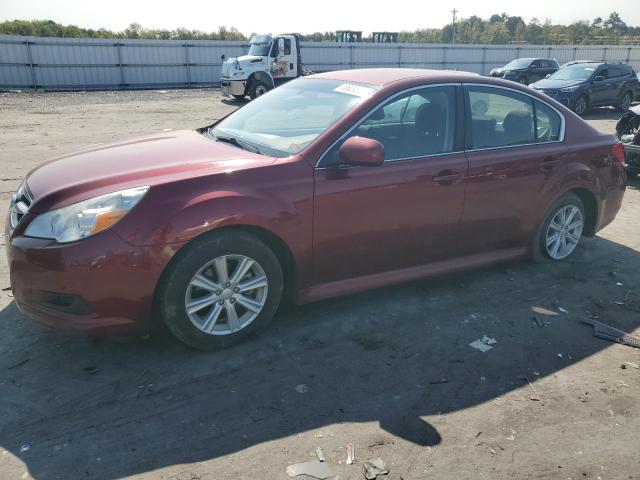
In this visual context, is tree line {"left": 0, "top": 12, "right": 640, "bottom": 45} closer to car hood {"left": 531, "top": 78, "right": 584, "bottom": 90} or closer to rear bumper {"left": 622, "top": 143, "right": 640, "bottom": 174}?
car hood {"left": 531, "top": 78, "right": 584, "bottom": 90}

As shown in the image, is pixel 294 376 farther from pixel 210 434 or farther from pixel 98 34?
pixel 98 34

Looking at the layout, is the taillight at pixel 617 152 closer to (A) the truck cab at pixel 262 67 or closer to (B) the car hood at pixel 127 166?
(B) the car hood at pixel 127 166

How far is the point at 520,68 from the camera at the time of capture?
23.3 m

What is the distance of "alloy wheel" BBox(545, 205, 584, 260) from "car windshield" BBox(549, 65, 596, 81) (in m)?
15.0

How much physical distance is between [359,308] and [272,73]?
18452 millimetres

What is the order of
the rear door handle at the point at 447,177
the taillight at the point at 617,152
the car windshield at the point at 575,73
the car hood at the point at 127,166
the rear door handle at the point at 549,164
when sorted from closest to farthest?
the car hood at the point at 127,166 → the rear door handle at the point at 447,177 → the rear door handle at the point at 549,164 → the taillight at the point at 617,152 → the car windshield at the point at 575,73

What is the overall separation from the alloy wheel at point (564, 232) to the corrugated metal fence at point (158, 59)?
2479 cm

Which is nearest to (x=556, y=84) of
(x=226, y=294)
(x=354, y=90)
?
(x=354, y=90)

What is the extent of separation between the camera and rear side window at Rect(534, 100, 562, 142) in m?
4.86

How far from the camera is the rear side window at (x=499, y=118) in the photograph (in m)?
4.43

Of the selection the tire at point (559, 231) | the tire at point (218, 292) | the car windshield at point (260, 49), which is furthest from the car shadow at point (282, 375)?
the car windshield at point (260, 49)

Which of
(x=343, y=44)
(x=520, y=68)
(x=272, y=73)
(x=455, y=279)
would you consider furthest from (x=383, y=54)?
(x=455, y=279)

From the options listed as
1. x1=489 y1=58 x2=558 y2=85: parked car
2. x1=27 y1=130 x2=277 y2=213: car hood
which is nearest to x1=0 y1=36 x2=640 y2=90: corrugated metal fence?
x1=489 y1=58 x2=558 y2=85: parked car

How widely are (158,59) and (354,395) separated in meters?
27.3
